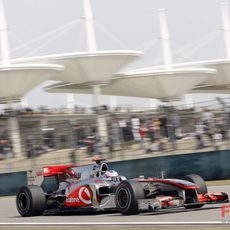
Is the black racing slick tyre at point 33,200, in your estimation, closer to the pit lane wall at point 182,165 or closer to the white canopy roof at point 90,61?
the pit lane wall at point 182,165

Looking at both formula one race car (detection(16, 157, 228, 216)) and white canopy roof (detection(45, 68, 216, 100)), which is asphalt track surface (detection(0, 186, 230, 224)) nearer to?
formula one race car (detection(16, 157, 228, 216))

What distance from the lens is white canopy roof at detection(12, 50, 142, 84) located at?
164 ft

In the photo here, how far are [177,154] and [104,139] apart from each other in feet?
8.64

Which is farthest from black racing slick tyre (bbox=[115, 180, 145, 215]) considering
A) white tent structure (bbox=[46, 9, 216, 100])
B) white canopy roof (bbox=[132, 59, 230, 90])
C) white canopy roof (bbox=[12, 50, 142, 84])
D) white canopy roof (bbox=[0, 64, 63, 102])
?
white canopy roof (bbox=[132, 59, 230, 90])

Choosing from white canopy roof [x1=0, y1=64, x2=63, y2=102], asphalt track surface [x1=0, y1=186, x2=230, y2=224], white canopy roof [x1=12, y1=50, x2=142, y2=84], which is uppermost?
white canopy roof [x1=12, y1=50, x2=142, y2=84]

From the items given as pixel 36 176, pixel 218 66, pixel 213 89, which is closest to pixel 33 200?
pixel 36 176

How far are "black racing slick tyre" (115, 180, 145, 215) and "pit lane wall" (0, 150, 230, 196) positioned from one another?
24.1 feet

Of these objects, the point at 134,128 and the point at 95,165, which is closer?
the point at 95,165

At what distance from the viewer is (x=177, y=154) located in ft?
66.6

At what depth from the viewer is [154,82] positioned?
191 ft

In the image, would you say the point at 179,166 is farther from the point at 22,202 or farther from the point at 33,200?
the point at 33,200


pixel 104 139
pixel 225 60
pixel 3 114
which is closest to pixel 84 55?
pixel 3 114

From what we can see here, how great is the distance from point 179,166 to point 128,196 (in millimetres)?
8771

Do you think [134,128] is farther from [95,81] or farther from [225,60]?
[225,60]
